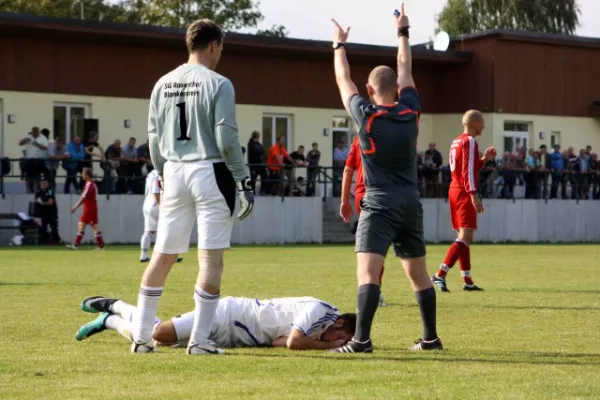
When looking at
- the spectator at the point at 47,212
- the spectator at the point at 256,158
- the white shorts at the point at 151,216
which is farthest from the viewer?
the spectator at the point at 256,158

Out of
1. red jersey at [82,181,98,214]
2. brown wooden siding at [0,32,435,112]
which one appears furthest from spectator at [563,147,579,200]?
red jersey at [82,181,98,214]

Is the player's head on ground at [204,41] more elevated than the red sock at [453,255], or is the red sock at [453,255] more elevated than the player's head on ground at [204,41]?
the player's head on ground at [204,41]

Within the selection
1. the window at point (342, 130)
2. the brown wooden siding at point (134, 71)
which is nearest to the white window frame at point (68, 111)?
the brown wooden siding at point (134, 71)

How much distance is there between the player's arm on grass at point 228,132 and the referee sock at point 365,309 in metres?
1.14

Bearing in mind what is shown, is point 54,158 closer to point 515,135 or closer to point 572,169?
point 572,169

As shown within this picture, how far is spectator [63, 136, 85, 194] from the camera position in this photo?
34.1m

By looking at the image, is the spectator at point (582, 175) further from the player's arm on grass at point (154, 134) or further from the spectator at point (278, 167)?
the player's arm on grass at point (154, 134)

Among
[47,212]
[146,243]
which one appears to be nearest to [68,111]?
[47,212]

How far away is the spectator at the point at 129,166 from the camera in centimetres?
3516

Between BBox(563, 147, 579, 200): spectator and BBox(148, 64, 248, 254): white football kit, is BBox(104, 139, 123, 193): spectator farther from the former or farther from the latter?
BBox(148, 64, 248, 254): white football kit

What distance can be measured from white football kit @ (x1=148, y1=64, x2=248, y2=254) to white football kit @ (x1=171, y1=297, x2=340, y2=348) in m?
0.63

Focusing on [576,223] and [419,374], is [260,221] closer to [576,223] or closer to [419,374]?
[576,223]

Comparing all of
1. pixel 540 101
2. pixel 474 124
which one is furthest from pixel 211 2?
pixel 474 124

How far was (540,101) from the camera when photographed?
4978 centimetres
